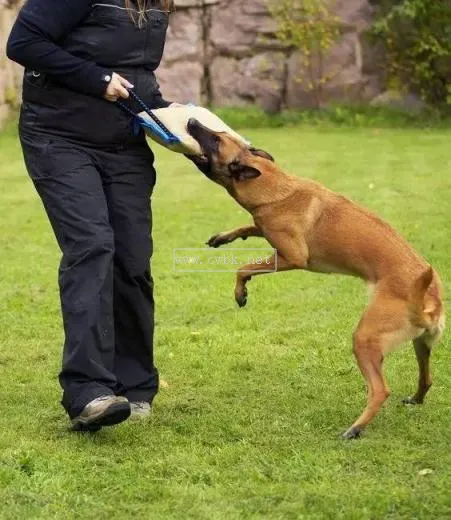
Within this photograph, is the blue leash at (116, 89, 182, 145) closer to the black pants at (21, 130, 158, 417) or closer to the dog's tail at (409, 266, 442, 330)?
the black pants at (21, 130, 158, 417)

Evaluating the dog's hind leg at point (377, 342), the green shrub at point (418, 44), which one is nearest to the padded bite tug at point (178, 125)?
the dog's hind leg at point (377, 342)

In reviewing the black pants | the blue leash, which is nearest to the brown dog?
the blue leash

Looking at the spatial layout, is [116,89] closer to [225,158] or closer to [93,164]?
[93,164]

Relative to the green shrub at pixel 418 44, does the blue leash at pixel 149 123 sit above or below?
above

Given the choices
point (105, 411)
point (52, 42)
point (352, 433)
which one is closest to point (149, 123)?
point (52, 42)

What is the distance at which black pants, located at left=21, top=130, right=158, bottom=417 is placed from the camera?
4.45 metres

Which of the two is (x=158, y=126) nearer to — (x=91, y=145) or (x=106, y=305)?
(x=91, y=145)

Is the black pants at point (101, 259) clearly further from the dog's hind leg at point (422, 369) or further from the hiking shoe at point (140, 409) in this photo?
the dog's hind leg at point (422, 369)

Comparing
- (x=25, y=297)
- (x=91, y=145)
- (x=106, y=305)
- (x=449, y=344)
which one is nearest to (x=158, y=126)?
(x=91, y=145)

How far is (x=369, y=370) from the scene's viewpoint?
454 cm

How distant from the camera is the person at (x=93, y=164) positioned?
14.5ft

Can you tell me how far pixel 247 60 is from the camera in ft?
56.7

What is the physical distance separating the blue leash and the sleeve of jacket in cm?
20

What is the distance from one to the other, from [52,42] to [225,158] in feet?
3.20
